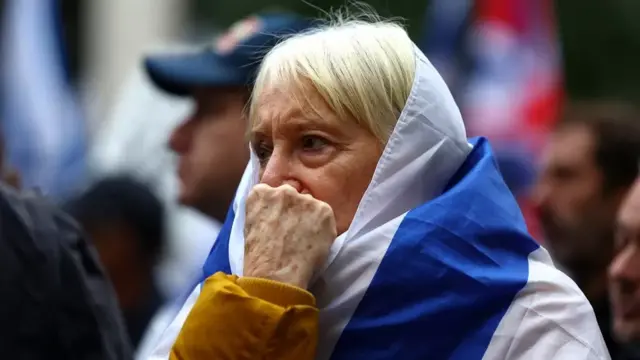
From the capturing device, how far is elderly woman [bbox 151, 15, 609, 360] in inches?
99.4

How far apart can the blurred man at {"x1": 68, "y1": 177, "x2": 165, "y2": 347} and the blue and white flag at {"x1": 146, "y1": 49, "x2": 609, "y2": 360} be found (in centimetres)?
303

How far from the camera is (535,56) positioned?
7.68 metres

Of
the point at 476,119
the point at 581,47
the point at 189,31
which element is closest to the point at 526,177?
the point at 476,119

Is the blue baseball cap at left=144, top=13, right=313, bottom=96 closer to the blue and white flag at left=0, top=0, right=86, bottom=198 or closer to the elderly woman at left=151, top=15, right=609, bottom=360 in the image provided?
the elderly woman at left=151, top=15, right=609, bottom=360

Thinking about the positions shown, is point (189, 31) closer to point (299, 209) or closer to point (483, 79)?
point (483, 79)

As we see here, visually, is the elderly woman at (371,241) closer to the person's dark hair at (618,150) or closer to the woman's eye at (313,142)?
the woman's eye at (313,142)

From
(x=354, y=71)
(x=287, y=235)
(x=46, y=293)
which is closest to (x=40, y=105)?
(x=46, y=293)

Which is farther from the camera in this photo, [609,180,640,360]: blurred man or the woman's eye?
[609,180,640,360]: blurred man

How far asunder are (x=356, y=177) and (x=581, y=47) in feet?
49.3

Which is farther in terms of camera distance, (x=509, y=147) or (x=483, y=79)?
(x=483, y=79)

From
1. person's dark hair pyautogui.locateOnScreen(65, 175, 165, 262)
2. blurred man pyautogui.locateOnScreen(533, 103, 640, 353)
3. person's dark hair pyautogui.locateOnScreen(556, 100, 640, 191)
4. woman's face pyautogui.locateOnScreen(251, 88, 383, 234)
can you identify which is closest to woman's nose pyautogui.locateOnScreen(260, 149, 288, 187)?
woman's face pyautogui.locateOnScreen(251, 88, 383, 234)

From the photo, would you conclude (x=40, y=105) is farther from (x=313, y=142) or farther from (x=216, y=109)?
(x=313, y=142)

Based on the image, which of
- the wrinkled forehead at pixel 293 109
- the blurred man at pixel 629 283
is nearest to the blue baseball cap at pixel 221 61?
the blurred man at pixel 629 283

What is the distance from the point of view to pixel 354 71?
8.91 ft
